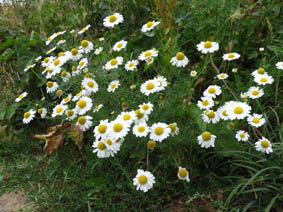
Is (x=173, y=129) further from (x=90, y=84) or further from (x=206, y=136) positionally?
(x=90, y=84)

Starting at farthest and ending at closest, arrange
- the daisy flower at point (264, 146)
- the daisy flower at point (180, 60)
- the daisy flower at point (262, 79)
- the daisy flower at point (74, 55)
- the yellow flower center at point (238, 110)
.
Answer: the daisy flower at point (74, 55)
the daisy flower at point (180, 60)
the daisy flower at point (262, 79)
the yellow flower center at point (238, 110)
the daisy flower at point (264, 146)

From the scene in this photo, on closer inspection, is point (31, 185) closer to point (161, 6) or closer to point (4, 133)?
point (4, 133)

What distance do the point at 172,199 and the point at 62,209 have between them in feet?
2.49

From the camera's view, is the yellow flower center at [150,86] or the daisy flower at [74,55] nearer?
the yellow flower center at [150,86]

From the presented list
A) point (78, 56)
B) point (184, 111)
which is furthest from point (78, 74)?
point (184, 111)

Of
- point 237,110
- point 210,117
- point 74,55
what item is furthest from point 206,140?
point 74,55

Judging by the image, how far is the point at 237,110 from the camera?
1.92m

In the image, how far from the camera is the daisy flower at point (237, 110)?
188 cm

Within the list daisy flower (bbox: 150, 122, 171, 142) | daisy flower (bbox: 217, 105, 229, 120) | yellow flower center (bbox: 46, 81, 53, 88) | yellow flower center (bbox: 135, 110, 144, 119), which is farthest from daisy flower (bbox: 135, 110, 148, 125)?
yellow flower center (bbox: 46, 81, 53, 88)

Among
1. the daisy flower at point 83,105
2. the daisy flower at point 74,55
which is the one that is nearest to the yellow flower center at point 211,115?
the daisy flower at point 83,105

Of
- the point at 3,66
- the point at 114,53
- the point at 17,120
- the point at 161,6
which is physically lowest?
the point at 17,120

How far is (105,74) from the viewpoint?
8.28 ft

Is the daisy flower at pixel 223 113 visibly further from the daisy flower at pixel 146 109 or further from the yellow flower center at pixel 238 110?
the daisy flower at pixel 146 109

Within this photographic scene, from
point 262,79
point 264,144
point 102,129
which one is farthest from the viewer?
point 262,79
